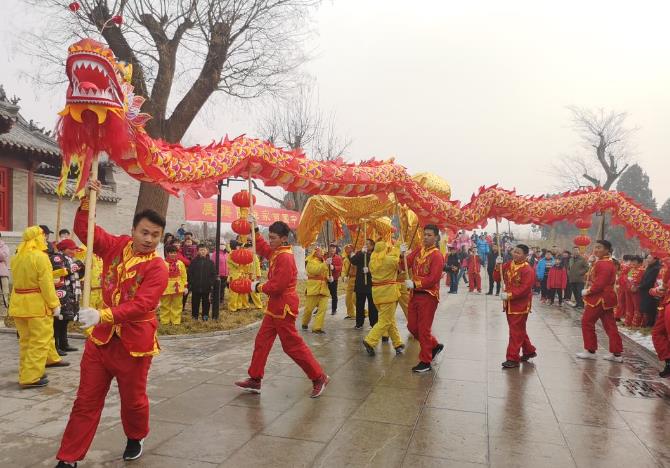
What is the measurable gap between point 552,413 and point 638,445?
76 cm

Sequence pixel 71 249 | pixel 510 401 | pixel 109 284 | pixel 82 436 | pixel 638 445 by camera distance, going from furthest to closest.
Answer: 1. pixel 71 249
2. pixel 510 401
3. pixel 638 445
4. pixel 109 284
5. pixel 82 436

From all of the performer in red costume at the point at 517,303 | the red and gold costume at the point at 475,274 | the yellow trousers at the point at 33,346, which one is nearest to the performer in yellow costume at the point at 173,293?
the yellow trousers at the point at 33,346

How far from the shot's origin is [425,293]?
5805mm

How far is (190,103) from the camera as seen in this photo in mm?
10422

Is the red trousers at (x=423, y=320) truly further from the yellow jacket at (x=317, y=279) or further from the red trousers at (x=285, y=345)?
the yellow jacket at (x=317, y=279)

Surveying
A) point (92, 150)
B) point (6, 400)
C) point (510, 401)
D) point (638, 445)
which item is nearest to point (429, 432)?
point (510, 401)

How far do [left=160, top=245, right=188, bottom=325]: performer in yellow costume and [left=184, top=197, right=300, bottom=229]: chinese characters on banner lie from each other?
405cm

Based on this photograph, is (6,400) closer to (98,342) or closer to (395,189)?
(98,342)

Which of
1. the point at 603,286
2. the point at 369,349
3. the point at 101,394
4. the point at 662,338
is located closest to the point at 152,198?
the point at 369,349

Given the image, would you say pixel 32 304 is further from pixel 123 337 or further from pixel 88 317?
pixel 88 317

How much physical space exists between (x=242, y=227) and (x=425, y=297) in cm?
233

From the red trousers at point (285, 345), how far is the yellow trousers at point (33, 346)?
2.09 meters

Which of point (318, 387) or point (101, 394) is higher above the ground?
point (101, 394)

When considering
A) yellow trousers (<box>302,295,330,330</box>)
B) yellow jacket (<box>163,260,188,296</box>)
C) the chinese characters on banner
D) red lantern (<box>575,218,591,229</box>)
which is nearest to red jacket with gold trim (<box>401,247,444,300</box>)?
yellow trousers (<box>302,295,330,330</box>)
